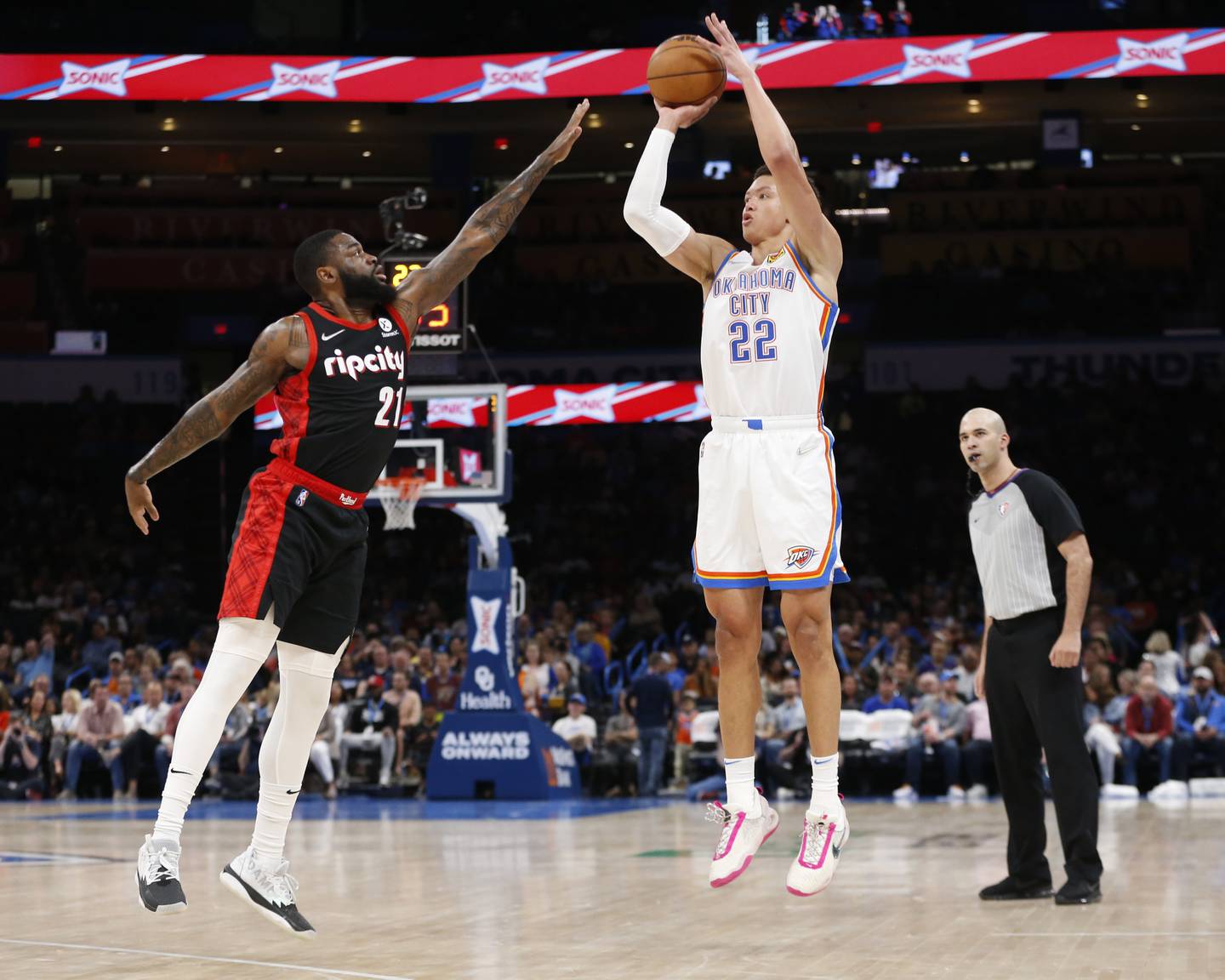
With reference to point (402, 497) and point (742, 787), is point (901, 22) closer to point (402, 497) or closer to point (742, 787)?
point (402, 497)

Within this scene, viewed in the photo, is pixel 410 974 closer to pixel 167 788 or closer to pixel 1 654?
pixel 167 788

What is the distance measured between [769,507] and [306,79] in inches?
771

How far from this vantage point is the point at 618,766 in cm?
1750

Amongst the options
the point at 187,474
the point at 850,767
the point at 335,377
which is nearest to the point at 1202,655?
the point at 850,767

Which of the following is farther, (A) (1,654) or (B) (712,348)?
(A) (1,654)

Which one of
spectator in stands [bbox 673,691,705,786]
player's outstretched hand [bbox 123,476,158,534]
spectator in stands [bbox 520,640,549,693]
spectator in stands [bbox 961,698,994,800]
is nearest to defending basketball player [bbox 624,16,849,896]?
player's outstretched hand [bbox 123,476,158,534]

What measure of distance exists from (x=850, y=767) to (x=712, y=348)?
1177 centimetres

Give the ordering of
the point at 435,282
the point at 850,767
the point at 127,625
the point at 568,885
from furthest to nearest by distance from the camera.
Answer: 1. the point at 127,625
2. the point at 850,767
3. the point at 568,885
4. the point at 435,282

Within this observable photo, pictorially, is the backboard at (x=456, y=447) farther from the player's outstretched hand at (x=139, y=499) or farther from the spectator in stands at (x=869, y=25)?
the spectator in stands at (x=869, y=25)

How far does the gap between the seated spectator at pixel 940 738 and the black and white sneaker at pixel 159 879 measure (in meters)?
11.8

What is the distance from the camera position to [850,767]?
1714cm

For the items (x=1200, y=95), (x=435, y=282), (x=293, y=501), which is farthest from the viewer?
(x=1200, y=95)

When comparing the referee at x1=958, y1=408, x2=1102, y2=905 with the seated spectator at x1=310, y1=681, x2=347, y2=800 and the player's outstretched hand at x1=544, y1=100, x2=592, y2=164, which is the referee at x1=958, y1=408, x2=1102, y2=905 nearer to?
the player's outstretched hand at x1=544, y1=100, x2=592, y2=164

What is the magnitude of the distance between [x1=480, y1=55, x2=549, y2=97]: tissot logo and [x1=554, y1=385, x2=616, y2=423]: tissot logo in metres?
4.40
